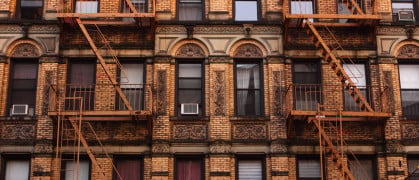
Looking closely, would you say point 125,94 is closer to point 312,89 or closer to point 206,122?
point 206,122

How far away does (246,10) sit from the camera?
2217 cm

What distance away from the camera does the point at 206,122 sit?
20.5 meters

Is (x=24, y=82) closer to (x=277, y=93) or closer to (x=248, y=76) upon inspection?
(x=248, y=76)

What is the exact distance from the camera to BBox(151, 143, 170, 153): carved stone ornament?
2006cm

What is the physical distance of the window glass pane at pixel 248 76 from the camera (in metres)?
21.3

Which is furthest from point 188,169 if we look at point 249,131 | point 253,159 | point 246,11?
point 246,11

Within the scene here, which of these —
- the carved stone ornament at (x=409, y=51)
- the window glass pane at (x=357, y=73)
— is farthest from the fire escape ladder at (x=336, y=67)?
the carved stone ornament at (x=409, y=51)

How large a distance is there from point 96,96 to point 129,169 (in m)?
2.62

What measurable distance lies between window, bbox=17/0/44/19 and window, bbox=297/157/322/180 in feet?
33.1

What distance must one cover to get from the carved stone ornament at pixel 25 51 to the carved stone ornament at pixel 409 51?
12.2 meters

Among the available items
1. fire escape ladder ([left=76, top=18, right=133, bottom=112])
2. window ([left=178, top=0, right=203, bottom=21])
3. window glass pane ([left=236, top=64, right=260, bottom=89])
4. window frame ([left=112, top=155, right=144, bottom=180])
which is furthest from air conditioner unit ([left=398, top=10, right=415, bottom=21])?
window frame ([left=112, top=155, right=144, bottom=180])

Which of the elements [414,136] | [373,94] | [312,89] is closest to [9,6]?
[312,89]

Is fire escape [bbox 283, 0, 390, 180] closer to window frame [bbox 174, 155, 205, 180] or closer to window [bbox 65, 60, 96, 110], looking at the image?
window frame [bbox 174, 155, 205, 180]

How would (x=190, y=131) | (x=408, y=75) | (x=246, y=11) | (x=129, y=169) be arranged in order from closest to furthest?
1. (x=129, y=169)
2. (x=190, y=131)
3. (x=408, y=75)
4. (x=246, y=11)
